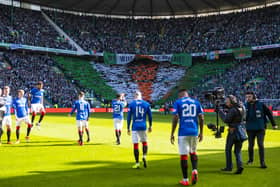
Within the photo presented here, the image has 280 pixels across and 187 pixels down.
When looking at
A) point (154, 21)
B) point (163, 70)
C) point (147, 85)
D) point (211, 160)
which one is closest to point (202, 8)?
point (154, 21)

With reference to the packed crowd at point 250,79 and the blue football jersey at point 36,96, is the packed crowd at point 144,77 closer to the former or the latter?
the packed crowd at point 250,79

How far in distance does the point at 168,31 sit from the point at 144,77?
1406 centimetres

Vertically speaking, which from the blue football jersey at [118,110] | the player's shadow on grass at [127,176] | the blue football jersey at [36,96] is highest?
the blue football jersey at [36,96]

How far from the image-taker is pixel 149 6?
7350 centimetres

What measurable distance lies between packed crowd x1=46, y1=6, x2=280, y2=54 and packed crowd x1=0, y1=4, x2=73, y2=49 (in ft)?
12.5

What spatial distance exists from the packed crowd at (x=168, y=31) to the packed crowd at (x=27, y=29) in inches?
149

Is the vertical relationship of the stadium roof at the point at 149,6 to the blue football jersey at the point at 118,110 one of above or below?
above

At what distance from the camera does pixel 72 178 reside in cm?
916

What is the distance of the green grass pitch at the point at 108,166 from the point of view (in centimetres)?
A: 875

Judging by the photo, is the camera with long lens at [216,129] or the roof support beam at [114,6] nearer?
the camera with long lens at [216,129]

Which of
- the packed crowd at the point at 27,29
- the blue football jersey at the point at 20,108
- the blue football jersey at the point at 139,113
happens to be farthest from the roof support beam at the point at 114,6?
the blue football jersey at the point at 139,113

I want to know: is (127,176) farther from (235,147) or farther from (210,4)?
(210,4)

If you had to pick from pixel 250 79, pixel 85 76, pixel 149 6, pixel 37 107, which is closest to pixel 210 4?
pixel 149 6

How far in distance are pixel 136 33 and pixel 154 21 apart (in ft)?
18.9
